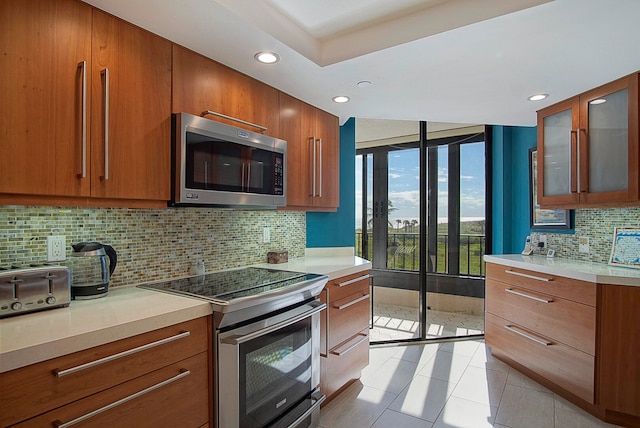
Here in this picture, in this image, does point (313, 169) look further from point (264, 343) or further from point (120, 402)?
point (120, 402)

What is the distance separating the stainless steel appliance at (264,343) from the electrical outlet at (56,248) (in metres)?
0.40

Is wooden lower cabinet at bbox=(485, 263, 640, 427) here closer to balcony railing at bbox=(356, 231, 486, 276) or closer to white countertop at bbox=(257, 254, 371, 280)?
balcony railing at bbox=(356, 231, 486, 276)

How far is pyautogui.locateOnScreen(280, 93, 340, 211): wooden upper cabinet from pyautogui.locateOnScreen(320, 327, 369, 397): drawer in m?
1.03

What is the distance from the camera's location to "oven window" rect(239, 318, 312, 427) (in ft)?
5.35

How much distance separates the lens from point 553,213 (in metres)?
3.18

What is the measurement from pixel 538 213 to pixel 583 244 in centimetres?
50

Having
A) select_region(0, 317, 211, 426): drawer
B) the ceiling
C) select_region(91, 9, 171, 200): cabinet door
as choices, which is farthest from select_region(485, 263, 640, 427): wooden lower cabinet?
select_region(91, 9, 171, 200): cabinet door

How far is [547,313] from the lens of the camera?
2.51 m

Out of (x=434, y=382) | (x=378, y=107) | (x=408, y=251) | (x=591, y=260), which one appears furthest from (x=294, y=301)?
(x=591, y=260)

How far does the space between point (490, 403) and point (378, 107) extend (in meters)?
2.27

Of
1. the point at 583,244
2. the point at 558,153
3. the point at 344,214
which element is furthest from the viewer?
the point at 344,214

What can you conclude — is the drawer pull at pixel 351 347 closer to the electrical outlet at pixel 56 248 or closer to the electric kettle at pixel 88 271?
the electric kettle at pixel 88 271

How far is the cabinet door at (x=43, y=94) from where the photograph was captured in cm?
121

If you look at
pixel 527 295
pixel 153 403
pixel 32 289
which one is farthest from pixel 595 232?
pixel 32 289
